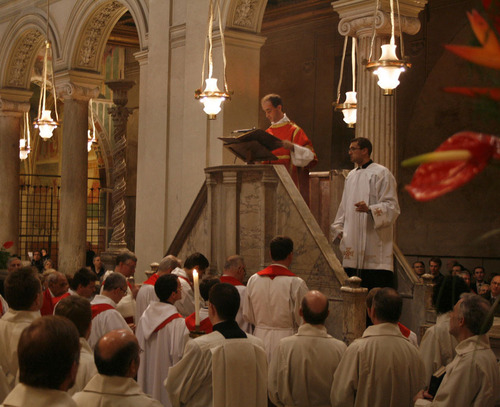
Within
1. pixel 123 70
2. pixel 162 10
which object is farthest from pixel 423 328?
pixel 123 70

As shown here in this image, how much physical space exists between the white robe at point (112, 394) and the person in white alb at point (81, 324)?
800mm

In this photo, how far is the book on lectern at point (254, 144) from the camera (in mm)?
7262

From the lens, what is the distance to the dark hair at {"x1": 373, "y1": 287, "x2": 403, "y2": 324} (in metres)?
3.98

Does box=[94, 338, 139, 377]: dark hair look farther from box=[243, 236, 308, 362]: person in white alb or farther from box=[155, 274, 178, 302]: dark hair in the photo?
box=[243, 236, 308, 362]: person in white alb

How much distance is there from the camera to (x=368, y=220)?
270 inches

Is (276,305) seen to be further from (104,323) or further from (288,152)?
(288,152)

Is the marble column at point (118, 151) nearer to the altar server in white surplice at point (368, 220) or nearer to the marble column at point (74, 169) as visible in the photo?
the marble column at point (74, 169)

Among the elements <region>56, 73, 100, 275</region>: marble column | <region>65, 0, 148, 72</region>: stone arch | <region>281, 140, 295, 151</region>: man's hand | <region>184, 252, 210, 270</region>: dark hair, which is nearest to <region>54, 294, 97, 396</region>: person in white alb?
<region>184, 252, 210, 270</region>: dark hair

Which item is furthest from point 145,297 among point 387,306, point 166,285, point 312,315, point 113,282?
point 387,306

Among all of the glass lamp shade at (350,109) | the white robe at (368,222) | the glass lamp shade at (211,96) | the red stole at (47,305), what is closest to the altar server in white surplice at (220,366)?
the red stole at (47,305)

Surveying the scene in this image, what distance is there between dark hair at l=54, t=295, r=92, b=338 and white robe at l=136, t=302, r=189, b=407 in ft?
3.97

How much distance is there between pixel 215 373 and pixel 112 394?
47.0 inches

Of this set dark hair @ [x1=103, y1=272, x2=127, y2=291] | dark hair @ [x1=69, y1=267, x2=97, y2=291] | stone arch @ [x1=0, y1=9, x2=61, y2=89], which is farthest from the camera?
stone arch @ [x1=0, y1=9, x2=61, y2=89]

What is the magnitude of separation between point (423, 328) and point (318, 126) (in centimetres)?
1101
